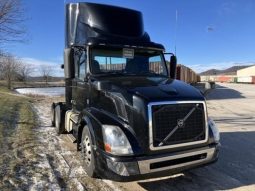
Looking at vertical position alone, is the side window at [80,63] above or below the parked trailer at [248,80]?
above

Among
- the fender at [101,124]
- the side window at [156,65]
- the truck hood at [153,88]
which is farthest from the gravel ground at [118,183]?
the side window at [156,65]

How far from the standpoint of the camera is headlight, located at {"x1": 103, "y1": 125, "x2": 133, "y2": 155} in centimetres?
477

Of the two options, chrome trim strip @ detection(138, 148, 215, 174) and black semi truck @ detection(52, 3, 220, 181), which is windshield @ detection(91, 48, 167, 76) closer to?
black semi truck @ detection(52, 3, 220, 181)

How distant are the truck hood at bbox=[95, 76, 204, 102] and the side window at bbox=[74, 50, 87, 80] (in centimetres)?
97

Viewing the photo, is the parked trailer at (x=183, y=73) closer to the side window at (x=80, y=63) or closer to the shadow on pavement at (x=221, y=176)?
the shadow on pavement at (x=221, y=176)

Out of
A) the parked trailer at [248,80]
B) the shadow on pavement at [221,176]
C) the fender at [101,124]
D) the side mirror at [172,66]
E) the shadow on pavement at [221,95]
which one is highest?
the side mirror at [172,66]

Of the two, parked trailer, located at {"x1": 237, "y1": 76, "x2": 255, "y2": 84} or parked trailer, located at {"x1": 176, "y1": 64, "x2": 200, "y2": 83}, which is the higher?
parked trailer, located at {"x1": 176, "y1": 64, "x2": 200, "y2": 83}

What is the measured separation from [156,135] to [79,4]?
15.2 ft


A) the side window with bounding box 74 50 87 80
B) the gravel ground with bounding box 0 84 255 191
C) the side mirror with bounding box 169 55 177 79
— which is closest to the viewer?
the gravel ground with bounding box 0 84 255 191

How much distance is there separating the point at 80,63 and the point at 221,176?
3702 mm

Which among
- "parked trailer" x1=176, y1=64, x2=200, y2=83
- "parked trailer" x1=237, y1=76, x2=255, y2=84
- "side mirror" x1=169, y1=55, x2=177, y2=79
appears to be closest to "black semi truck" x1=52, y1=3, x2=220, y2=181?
"side mirror" x1=169, y1=55, x2=177, y2=79

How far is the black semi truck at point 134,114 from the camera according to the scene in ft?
15.8

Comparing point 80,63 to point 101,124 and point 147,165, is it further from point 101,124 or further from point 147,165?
point 147,165

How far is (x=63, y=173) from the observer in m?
6.07
